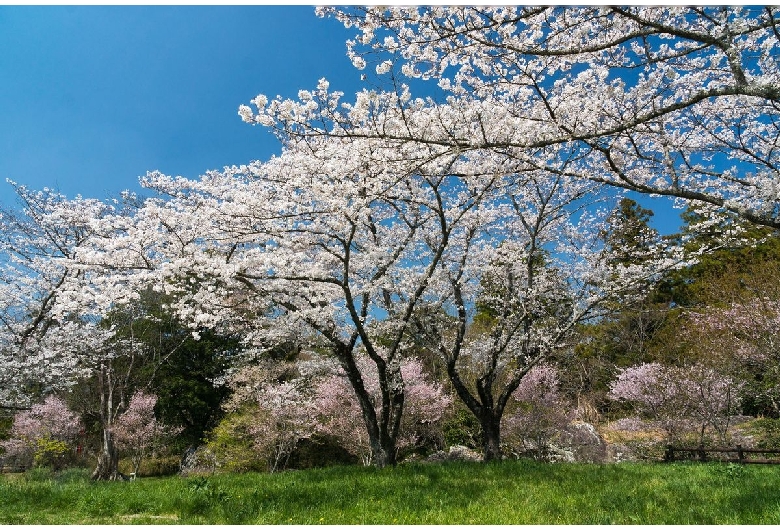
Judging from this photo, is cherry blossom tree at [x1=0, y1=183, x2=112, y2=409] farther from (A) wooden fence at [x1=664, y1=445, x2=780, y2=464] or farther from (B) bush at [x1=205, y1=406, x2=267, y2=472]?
(A) wooden fence at [x1=664, y1=445, x2=780, y2=464]

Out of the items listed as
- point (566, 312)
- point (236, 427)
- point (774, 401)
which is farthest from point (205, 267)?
point (774, 401)

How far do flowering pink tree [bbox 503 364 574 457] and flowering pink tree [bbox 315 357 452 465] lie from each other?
2686mm

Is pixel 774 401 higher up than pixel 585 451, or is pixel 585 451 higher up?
pixel 774 401

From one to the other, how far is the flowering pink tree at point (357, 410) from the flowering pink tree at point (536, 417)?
269cm

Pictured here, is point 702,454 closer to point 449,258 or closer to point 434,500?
point 449,258

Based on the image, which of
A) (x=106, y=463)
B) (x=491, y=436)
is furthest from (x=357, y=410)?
(x=106, y=463)

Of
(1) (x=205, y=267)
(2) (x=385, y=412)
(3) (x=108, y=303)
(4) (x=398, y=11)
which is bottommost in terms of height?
(2) (x=385, y=412)

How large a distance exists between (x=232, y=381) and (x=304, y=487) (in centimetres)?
1522

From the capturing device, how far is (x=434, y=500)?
16.5 ft

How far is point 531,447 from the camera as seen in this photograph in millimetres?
15445

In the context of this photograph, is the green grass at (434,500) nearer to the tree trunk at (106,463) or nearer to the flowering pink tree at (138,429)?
the tree trunk at (106,463)

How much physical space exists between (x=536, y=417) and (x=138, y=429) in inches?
631

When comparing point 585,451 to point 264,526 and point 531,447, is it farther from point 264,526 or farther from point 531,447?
point 264,526

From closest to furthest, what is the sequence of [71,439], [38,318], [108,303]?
[108,303], [38,318], [71,439]
